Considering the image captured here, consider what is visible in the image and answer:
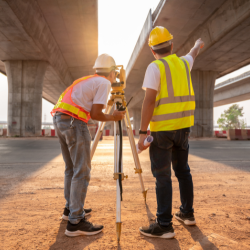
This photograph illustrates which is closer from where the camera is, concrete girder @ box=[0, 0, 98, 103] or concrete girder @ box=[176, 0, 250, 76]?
concrete girder @ box=[176, 0, 250, 76]

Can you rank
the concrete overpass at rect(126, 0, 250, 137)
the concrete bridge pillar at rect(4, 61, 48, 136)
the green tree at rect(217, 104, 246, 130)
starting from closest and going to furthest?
1. the concrete overpass at rect(126, 0, 250, 137)
2. the concrete bridge pillar at rect(4, 61, 48, 136)
3. the green tree at rect(217, 104, 246, 130)

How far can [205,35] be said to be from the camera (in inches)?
618

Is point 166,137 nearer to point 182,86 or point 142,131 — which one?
point 142,131

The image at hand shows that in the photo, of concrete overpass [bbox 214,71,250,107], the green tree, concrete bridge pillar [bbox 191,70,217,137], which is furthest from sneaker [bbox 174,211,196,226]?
the green tree

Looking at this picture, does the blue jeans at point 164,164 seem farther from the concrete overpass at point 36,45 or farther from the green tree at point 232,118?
the green tree at point 232,118

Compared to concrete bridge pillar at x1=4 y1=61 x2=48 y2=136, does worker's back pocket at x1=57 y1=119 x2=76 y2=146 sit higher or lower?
lower

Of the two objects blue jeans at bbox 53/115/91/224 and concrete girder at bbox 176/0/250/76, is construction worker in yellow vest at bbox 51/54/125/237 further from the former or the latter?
concrete girder at bbox 176/0/250/76

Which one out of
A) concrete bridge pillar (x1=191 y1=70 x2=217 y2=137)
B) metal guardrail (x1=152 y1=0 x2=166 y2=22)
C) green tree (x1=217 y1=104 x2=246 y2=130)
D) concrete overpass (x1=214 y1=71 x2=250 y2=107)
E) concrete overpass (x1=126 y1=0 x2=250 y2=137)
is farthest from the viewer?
green tree (x1=217 y1=104 x2=246 y2=130)

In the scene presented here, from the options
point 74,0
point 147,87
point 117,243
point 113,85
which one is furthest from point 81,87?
point 74,0

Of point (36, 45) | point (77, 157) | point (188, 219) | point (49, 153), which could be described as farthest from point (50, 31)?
point (188, 219)

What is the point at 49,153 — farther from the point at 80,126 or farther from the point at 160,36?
the point at 160,36

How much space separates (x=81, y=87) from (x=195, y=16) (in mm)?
14686

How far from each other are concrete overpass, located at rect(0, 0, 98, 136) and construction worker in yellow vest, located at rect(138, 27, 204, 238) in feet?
42.1

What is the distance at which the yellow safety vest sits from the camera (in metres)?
2.26
